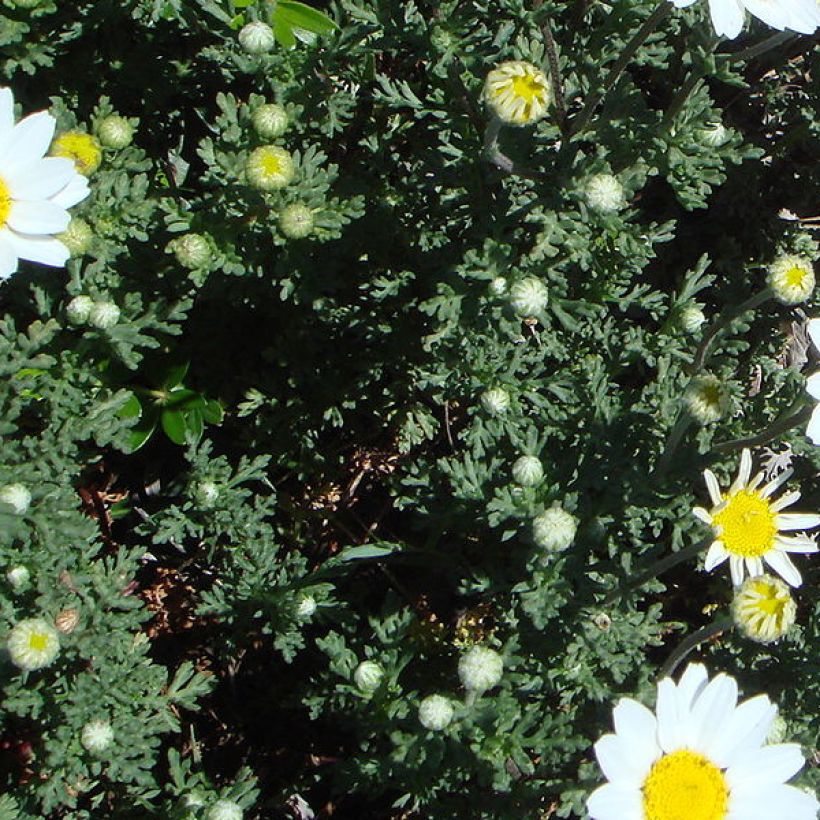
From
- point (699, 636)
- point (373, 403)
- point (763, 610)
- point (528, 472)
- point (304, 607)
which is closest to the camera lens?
point (763, 610)

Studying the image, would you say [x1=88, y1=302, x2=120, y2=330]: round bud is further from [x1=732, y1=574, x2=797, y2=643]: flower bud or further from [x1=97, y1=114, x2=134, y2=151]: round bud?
[x1=732, y1=574, x2=797, y2=643]: flower bud

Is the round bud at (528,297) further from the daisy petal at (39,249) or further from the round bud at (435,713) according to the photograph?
the daisy petal at (39,249)

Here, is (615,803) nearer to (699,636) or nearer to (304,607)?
(699,636)

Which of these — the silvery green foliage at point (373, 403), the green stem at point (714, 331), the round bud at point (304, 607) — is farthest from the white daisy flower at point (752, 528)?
the round bud at point (304, 607)

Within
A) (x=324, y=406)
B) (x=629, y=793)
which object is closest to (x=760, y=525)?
(x=629, y=793)

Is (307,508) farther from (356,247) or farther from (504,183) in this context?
(504,183)

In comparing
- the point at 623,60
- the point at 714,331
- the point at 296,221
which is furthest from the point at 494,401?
the point at 623,60
